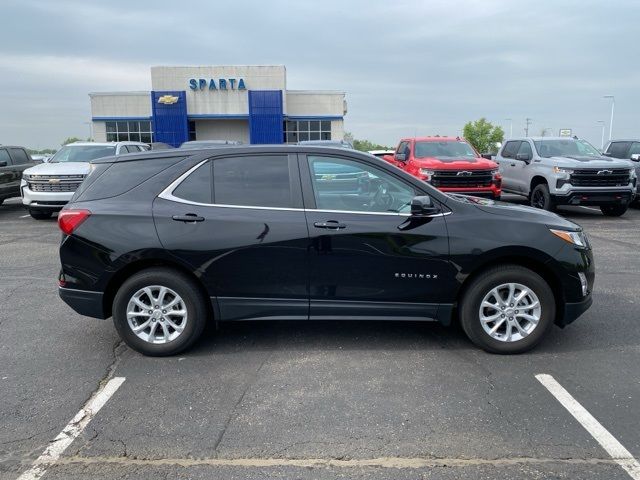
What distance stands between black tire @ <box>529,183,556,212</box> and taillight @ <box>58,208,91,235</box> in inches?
427

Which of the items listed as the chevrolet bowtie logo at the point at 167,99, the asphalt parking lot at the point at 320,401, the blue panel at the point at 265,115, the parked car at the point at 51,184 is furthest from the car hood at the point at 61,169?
the chevrolet bowtie logo at the point at 167,99

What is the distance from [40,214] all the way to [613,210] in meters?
14.5

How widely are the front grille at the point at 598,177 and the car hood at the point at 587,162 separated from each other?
11 cm

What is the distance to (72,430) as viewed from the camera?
3.31 m

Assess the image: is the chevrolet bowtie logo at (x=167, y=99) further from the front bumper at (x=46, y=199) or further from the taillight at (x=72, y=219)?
the taillight at (x=72, y=219)

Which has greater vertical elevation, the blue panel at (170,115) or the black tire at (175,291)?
the blue panel at (170,115)

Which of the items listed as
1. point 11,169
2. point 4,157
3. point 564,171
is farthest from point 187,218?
point 4,157

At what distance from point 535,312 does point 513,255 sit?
20.6 inches

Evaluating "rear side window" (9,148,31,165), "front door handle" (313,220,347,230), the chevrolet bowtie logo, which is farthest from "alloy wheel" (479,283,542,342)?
the chevrolet bowtie logo

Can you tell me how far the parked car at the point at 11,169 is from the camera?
1441 centimetres

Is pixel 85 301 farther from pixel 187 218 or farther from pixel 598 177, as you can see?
pixel 598 177

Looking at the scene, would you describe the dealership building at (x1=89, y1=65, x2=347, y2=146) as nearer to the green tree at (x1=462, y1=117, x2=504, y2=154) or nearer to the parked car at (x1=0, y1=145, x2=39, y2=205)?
the parked car at (x1=0, y1=145, x2=39, y2=205)

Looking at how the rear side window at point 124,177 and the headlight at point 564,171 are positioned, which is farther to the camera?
the headlight at point 564,171

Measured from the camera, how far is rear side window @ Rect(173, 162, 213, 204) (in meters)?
4.38
